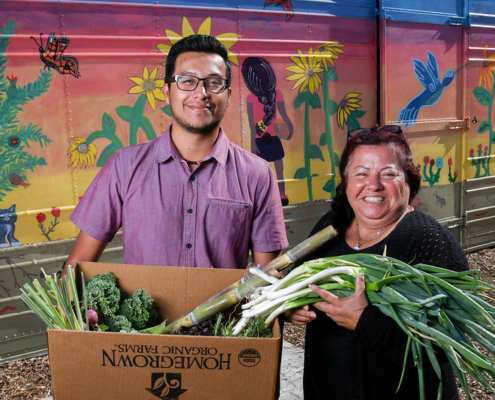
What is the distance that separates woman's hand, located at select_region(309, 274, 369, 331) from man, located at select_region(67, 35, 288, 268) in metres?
0.65

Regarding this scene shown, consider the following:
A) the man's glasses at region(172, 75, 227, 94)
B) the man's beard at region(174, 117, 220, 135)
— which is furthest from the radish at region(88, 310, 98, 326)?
the man's glasses at region(172, 75, 227, 94)

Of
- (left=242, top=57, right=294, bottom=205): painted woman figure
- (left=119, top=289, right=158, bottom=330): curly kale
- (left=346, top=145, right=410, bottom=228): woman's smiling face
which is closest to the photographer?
(left=119, top=289, right=158, bottom=330): curly kale

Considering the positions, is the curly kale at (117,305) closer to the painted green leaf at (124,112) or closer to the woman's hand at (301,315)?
the woman's hand at (301,315)

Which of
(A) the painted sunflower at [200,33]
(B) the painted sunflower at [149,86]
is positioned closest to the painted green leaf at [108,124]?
(B) the painted sunflower at [149,86]

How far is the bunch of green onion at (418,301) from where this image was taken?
1.36 m

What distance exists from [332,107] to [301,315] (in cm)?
378

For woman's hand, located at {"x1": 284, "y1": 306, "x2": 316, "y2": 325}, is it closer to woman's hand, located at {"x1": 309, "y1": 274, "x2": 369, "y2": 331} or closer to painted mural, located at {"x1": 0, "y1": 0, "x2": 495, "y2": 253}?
woman's hand, located at {"x1": 309, "y1": 274, "x2": 369, "y2": 331}

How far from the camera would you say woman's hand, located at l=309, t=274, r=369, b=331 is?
5.04 ft

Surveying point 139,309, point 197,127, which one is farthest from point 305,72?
point 139,309

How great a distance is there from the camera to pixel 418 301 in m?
1.42

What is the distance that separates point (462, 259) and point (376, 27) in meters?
4.26

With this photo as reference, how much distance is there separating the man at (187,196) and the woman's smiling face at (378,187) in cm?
47

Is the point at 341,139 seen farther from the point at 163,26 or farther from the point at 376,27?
the point at 163,26

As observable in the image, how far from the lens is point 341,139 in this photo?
522 cm
